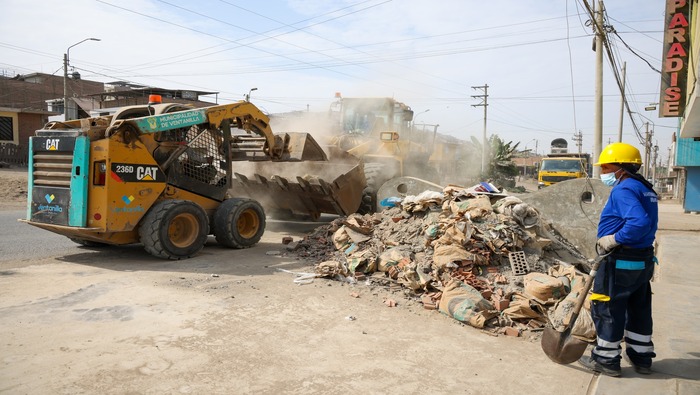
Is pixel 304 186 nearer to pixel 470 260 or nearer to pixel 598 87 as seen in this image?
pixel 470 260

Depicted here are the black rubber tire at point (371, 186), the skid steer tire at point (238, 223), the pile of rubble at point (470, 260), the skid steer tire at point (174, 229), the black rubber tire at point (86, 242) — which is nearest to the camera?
the pile of rubble at point (470, 260)

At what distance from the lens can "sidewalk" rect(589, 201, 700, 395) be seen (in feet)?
11.2

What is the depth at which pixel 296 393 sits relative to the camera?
125 inches

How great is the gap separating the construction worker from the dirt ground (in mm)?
322

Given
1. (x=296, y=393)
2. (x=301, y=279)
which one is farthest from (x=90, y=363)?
(x=301, y=279)

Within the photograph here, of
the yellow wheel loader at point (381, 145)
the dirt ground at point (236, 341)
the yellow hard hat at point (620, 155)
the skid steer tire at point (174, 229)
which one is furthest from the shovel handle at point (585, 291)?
the yellow wheel loader at point (381, 145)

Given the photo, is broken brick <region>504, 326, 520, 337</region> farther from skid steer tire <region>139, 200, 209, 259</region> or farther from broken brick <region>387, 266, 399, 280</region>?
skid steer tire <region>139, 200, 209, 259</region>

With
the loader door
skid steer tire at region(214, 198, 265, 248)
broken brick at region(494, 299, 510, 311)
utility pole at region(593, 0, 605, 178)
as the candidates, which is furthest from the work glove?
utility pole at region(593, 0, 605, 178)

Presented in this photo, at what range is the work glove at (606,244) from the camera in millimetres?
3553

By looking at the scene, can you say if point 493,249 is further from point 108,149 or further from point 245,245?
point 108,149

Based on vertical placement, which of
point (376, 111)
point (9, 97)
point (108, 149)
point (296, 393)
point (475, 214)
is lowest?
point (296, 393)

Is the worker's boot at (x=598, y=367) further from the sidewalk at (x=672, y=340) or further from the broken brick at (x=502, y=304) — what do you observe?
the broken brick at (x=502, y=304)

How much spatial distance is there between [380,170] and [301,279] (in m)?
5.55

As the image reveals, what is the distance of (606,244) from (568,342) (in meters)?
0.81
